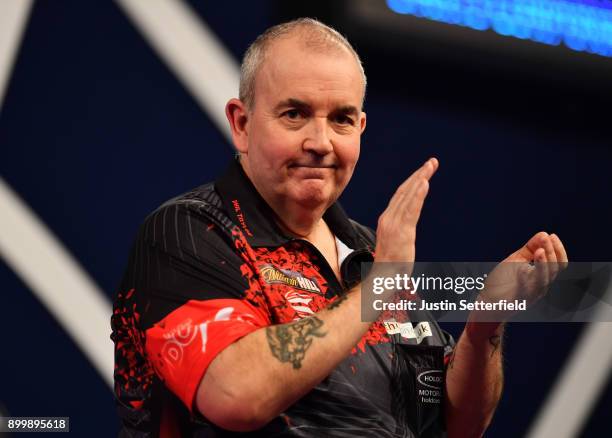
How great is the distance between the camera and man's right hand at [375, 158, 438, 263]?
152cm

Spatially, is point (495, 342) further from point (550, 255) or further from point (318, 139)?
point (318, 139)

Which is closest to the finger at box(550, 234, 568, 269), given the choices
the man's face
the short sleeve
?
the man's face

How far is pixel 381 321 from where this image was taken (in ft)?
5.79

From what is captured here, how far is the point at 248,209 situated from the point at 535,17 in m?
1.36

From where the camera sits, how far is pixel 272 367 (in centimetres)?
140

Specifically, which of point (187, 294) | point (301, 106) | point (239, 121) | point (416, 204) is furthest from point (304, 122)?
point (187, 294)

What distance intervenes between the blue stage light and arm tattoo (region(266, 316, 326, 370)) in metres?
1.29

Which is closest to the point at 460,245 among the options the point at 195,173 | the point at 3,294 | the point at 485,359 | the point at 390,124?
the point at 390,124

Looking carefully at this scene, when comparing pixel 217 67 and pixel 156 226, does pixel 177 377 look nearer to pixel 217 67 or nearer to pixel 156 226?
pixel 156 226

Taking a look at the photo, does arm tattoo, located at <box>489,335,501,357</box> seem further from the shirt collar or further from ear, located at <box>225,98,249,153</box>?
ear, located at <box>225,98,249,153</box>

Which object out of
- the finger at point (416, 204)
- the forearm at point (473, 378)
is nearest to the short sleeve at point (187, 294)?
the finger at point (416, 204)

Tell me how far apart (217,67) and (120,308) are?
114 cm

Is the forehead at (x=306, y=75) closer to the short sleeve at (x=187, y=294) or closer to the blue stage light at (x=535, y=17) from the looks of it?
the short sleeve at (x=187, y=294)

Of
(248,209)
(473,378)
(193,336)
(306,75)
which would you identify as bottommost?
(473,378)
